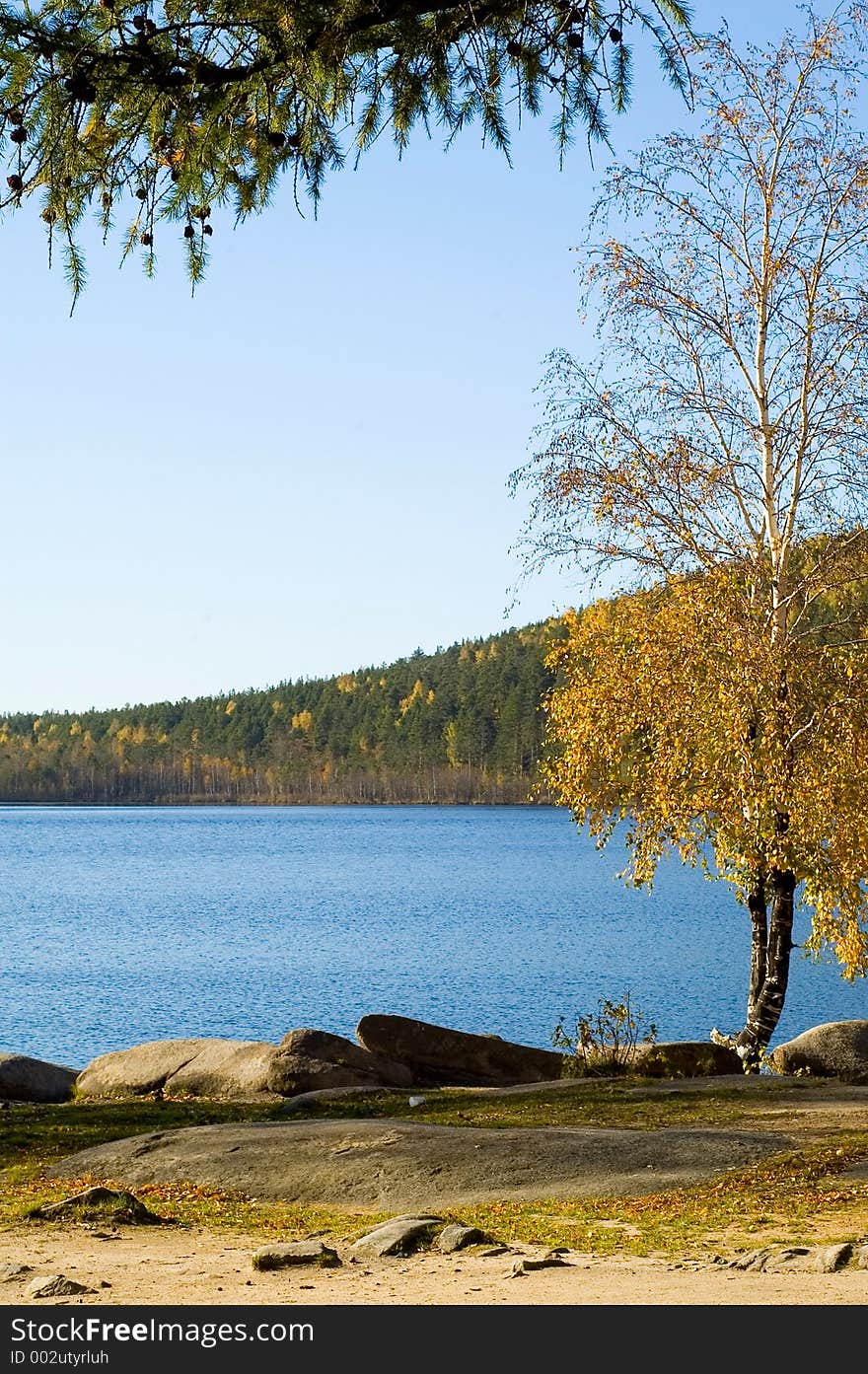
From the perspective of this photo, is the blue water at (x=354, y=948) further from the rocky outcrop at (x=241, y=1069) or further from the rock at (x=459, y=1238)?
the rock at (x=459, y=1238)

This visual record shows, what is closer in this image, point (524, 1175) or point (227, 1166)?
point (524, 1175)

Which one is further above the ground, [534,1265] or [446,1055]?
[534,1265]

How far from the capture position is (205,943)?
151 ft

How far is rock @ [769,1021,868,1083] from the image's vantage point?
18469 mm

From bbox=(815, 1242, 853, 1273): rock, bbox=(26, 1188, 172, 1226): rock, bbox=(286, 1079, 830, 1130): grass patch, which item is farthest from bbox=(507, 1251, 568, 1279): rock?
bbox=(286, 1079, 830, 1130): grass patch

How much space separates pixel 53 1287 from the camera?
7.08 metres

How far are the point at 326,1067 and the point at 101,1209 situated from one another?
25.0 feet

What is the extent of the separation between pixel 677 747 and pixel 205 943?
31055 mm

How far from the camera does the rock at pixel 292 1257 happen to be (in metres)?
7.75

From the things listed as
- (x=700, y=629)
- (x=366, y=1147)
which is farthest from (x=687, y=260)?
(x=366, y=1147)

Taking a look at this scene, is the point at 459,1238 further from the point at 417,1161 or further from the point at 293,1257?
the point at 417,1161

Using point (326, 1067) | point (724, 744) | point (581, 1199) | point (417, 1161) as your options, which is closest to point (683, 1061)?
point (724, 744)
